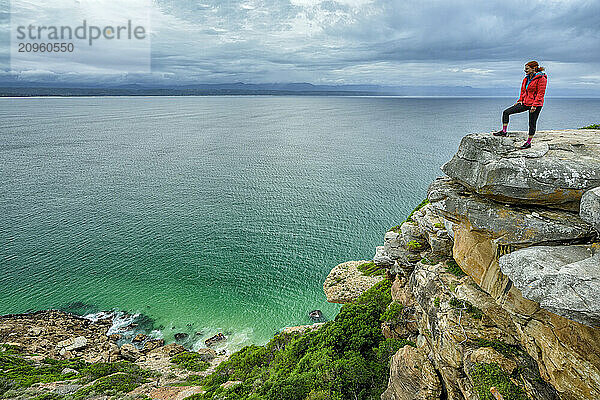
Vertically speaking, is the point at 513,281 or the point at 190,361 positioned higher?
the point at 513,281

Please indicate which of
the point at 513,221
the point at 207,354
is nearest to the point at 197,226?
the point at 207,354

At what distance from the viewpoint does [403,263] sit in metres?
21.6

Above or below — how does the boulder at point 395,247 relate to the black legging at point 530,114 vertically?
below

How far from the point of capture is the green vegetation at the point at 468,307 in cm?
1374

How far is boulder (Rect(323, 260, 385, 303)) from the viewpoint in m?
34.4

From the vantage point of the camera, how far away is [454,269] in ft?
53.9

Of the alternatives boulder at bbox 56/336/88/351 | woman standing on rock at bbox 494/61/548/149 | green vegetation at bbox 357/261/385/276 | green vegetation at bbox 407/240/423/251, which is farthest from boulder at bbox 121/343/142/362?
woman standing on rock at bbox 494/61/548/149

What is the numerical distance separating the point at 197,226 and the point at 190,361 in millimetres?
26952

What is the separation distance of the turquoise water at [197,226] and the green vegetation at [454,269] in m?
24.9

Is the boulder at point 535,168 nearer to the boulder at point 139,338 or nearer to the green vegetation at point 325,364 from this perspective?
the green vegetation at point 325,364

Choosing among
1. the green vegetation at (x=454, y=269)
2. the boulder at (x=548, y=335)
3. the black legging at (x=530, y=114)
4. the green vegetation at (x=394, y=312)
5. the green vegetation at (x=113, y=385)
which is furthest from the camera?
the green vegetation at (x=113, y=385)

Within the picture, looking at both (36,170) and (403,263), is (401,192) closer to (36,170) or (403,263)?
(403,263)

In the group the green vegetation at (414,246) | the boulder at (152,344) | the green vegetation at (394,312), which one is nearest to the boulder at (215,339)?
the boulder at (152,344)

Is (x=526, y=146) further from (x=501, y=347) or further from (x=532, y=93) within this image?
(x=501, y=347)
